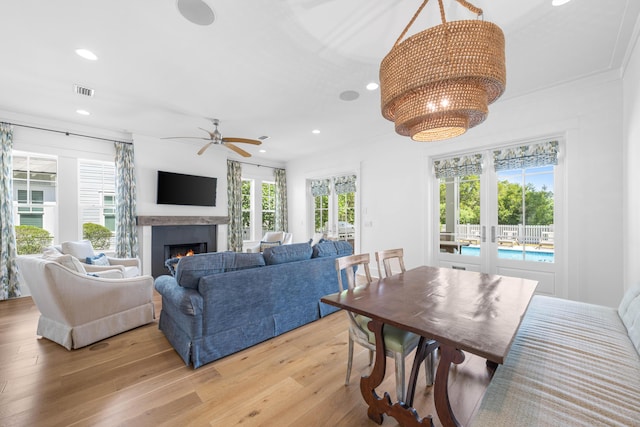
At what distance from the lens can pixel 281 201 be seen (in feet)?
23.3

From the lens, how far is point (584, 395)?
3.59 ft

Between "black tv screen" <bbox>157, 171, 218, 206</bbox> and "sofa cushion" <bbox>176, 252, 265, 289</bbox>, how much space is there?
3.50m

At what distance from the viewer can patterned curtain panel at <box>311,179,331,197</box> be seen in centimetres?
637

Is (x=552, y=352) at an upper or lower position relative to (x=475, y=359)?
upper

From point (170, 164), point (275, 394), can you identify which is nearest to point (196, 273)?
point (275, 394)

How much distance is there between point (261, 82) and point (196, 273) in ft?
7.55

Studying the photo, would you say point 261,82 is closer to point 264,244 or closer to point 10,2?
point 10,2

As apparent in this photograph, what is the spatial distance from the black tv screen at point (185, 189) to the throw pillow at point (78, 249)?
1389 mm

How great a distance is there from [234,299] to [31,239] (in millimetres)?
4269

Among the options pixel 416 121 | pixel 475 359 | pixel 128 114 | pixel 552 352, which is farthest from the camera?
pixel 128 114

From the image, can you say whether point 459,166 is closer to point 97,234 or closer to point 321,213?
point 321,213

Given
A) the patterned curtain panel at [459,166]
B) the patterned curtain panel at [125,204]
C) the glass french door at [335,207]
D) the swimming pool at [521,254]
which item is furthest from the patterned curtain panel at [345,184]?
the patterned curtain panel at [125,204]

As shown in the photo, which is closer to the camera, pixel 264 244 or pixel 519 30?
pixel 519 30

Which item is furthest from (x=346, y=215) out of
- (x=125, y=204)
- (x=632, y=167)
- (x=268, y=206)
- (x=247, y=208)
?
(x=125, y=204)
